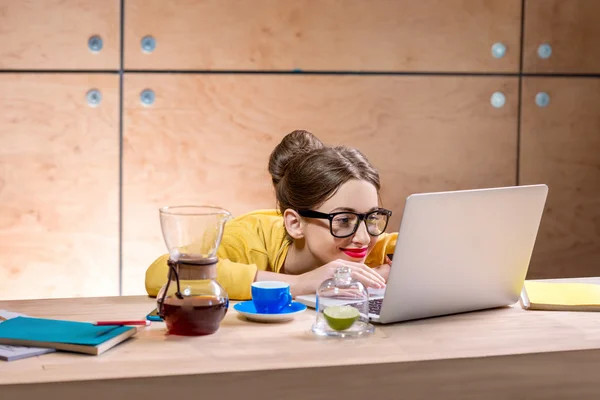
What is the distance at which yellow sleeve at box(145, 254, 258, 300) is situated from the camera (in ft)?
5.54

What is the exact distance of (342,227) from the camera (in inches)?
68.7

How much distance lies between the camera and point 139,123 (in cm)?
276

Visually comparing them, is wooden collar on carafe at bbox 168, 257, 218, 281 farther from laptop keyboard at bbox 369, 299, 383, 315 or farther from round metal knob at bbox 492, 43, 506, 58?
round metal knob at bbox 492, 43, 506, 58

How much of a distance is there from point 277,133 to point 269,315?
1.42m

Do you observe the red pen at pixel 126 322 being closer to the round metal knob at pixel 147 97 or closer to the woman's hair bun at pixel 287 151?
the woman's hair bun at pixel 287 151

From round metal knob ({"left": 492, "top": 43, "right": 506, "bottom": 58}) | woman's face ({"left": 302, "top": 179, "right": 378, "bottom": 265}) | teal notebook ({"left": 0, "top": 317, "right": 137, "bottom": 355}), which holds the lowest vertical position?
teal notebook ({"left": 0, "top": 317, "right": 137, "bottom": 355})


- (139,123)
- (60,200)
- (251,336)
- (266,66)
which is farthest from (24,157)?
(251,336)

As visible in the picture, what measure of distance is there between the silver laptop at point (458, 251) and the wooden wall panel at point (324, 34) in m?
1.35

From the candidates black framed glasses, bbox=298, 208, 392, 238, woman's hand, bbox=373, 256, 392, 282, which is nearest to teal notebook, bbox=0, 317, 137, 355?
black framed glasses, bbox=298, 208, 392, 238

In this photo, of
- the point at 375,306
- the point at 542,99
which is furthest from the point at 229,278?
the point at 542,99

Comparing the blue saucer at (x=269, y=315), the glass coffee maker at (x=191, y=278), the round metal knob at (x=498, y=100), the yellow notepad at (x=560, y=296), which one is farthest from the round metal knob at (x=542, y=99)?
the glass coffee maker at (x=191, y=278)

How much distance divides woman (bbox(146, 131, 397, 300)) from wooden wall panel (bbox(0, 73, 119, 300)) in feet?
2.85

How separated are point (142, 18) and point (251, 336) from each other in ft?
5.20

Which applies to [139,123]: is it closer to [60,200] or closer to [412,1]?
[60,200]
